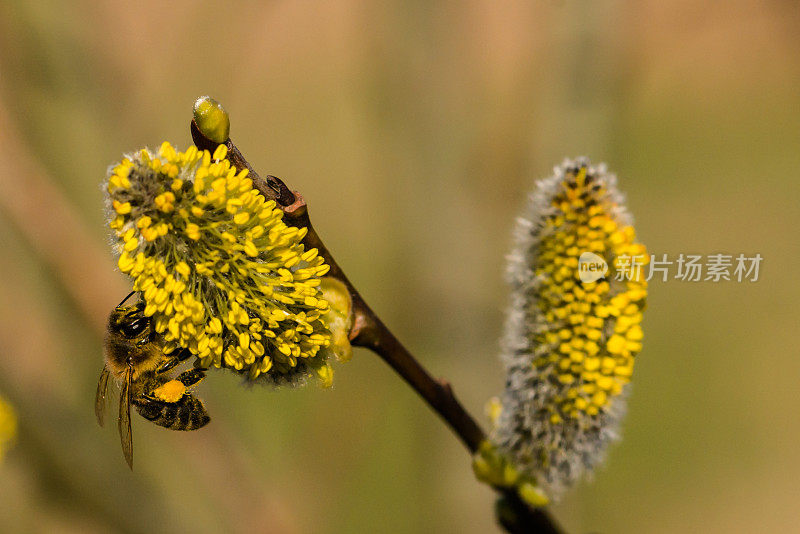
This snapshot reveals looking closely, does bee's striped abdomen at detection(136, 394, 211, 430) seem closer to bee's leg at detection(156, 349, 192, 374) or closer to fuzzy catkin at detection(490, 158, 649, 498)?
bee's leg at detection(156, 349, 192, 374)

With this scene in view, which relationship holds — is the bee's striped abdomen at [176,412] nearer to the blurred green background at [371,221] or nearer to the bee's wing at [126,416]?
the bee's wing at [126,416]

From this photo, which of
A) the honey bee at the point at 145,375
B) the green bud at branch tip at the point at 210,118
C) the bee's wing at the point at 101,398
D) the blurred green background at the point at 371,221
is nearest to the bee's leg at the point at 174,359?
the honey bee at the point at 145,375

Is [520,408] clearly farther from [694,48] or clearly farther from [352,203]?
[694,48]

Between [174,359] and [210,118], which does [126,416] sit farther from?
[210,118]

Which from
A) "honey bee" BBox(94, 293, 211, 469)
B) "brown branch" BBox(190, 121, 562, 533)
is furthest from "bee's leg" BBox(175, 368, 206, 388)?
"brown branch" BBox(190, 121, 562, 533)

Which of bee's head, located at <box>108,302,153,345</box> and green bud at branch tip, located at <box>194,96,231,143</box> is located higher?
green bud at branch tip, located at <box>194,96,231,143</box>

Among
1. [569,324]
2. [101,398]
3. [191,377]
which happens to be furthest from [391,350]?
[101,398]

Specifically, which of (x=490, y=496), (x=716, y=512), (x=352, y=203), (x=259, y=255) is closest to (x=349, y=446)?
(x=490, y=496)
